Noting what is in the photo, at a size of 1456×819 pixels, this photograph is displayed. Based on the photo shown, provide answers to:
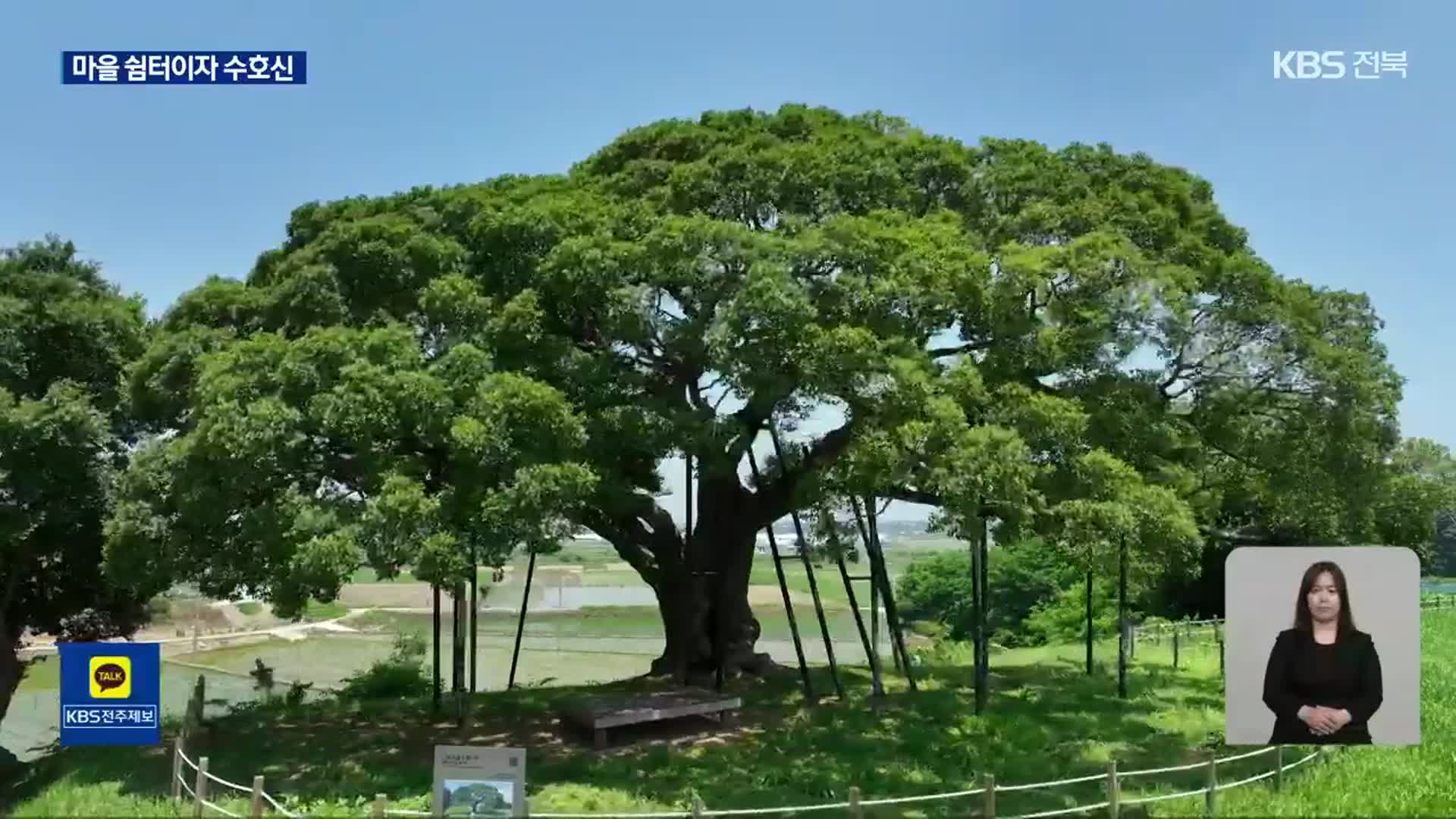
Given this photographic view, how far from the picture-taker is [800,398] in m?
11.7

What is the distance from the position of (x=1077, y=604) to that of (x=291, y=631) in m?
20.3

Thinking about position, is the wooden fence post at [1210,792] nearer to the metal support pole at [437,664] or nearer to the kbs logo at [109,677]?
the metal support pole at [437,664]

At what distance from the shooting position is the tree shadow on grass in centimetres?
984

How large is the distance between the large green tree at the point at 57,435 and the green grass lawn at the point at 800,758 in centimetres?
263

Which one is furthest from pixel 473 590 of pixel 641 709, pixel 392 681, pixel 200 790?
pixel 392 681

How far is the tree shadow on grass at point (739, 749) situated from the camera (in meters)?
9.84

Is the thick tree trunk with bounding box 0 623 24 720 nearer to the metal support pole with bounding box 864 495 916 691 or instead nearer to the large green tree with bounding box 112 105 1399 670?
the large green tree with bounding box 112 105 1399 670

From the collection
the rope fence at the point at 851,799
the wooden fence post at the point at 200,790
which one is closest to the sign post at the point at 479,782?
the rope fence at the point at 851,799

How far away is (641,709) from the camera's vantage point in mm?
11594

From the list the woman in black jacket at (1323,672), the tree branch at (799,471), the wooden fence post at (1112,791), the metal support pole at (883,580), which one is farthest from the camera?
the metal support pole at (883,580)

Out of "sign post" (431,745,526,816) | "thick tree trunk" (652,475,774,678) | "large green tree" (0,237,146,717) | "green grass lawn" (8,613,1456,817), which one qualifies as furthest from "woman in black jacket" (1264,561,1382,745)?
"large green tree" (0,237,146,717)

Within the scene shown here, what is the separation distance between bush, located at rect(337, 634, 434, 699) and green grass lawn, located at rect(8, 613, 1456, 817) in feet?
4.39

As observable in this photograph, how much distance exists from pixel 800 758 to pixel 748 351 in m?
4.29

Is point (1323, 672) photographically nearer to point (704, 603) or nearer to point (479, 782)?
point (479, 782)
